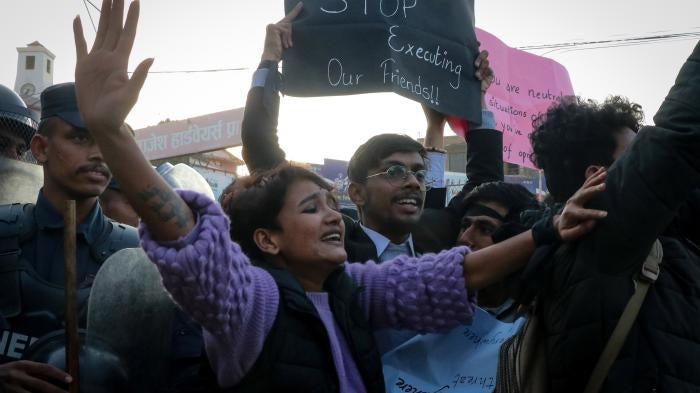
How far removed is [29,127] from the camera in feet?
10.5

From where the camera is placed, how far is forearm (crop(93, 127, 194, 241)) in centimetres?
154

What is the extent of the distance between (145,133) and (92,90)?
1490 centimetres

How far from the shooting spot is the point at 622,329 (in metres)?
1.51

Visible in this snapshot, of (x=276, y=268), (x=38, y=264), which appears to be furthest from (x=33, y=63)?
(x=276, y=268)

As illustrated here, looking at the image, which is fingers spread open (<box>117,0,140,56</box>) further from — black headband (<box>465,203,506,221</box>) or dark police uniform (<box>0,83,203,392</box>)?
black headband (<box>465,203,506,221</box>)

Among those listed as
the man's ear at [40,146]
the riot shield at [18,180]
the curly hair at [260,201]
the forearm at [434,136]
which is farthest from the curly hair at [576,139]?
the riot shield at [18,180]

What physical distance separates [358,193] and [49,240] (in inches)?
53.3

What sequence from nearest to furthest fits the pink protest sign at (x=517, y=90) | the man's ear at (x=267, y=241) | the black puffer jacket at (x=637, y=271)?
the black puffer jacket at (x=637, y=271), the man's ear at (x=267, y=241), the pink protest sign at (x=517, y=90)

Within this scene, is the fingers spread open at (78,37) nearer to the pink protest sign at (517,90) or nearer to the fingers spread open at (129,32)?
the fingers spread open at (129,32)

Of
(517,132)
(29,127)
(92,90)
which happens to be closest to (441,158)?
(517,132)

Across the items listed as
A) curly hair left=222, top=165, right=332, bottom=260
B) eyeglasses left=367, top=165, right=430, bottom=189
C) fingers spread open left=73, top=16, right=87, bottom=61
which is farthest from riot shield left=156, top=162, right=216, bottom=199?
fingers spread open left=73, top=16, right=87, bottom=61

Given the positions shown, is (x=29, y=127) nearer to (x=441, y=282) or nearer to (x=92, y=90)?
(x=92, y=90)

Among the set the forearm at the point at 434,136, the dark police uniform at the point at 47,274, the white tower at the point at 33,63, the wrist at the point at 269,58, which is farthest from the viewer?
the white tower at the point at 33,63

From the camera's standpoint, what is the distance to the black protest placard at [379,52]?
3346 mm
